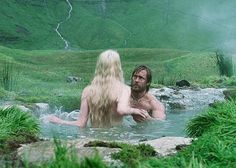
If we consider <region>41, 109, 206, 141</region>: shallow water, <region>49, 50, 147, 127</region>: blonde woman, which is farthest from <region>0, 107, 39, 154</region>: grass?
<region>49, 50, 147, 127</region>: blonde woman

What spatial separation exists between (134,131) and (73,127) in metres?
1.58

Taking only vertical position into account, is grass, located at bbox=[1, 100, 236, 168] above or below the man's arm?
above

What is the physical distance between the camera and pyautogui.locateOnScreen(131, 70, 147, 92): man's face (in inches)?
575

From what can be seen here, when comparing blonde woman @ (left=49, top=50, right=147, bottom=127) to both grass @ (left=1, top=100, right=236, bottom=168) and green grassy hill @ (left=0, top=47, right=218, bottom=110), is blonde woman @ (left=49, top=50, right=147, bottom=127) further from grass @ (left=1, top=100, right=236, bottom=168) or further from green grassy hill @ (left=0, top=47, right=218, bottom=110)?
green grassy hill @ (left=0, top=47, right=218, bottom=110)

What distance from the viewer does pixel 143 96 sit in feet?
51.2

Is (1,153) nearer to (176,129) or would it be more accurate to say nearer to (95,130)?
(95,130)

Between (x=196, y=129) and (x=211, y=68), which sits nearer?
(x=196, y=129)

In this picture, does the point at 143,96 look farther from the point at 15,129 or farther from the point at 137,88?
the point at 15,129

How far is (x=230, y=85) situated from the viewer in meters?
43.9

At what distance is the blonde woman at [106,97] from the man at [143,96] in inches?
54.0

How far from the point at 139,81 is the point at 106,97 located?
181 cm

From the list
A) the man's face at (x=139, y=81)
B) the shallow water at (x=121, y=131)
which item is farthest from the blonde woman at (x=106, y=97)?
the man's face at (x=139, y=81)

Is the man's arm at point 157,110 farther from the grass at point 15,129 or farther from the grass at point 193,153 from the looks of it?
the grass at point 15,129

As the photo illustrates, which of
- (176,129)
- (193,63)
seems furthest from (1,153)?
(193,63)
